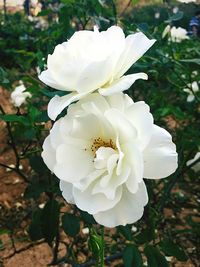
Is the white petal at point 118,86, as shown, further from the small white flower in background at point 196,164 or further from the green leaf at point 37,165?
the small white flower in background at point 196,164

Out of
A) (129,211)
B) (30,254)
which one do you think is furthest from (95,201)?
(30,254)

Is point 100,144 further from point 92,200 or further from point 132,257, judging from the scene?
point 132,257

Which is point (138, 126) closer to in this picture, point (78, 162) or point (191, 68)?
point (78, 162)

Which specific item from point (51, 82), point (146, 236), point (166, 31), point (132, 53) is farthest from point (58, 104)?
point (166, 31)

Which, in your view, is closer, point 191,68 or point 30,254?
point 191,68


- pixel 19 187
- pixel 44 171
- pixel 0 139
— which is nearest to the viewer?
pixel 44 171

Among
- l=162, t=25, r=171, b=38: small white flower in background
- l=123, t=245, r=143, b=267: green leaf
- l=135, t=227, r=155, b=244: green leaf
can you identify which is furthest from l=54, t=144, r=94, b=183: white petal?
l=162, t=25, r=171, b=38: small white flower in background
